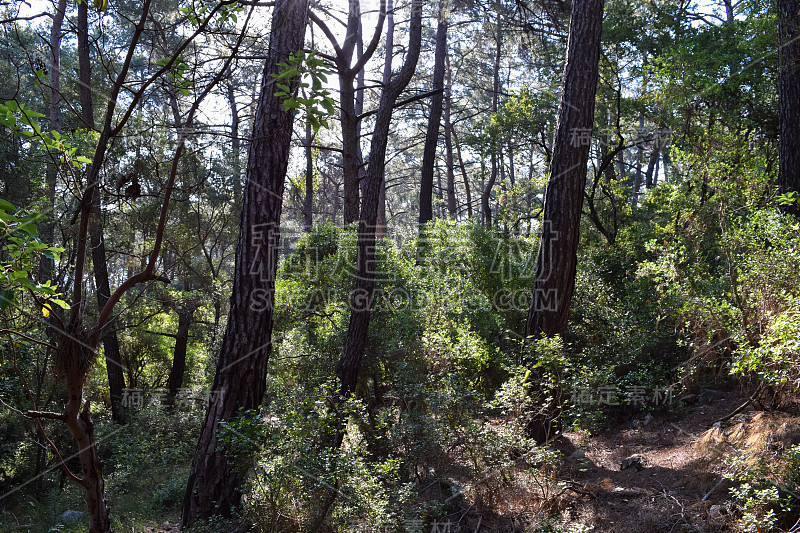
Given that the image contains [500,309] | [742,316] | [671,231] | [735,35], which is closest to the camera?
[742,316]

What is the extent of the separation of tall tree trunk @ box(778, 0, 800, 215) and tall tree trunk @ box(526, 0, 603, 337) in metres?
3.04

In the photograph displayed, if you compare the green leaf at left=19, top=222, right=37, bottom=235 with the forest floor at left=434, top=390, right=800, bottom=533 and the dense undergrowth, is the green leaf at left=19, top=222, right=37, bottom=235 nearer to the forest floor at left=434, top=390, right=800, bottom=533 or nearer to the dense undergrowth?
the dense undergrowth

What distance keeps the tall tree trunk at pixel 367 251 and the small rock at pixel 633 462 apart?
10.4 ft

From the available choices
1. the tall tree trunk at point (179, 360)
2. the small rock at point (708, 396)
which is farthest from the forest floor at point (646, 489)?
the tall tree trunk at point (179, 360)

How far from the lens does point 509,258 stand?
9.30 meters

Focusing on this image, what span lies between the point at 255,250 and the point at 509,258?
19.2 ft

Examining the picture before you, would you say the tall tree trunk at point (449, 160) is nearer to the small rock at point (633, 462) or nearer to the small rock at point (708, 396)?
the small rock at point (708, 396)

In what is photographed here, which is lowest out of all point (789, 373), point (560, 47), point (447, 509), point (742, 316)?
point (447, 509)

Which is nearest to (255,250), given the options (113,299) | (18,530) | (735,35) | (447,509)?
(113,299)

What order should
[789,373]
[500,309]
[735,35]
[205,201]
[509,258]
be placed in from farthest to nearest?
[205,201] < [735,35] < [509,258] < [500,309] < [789,373]

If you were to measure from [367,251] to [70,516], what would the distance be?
4936 mm

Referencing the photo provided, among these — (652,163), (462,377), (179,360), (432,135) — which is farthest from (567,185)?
(652,163)

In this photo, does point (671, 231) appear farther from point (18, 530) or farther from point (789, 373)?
point (18, 530)

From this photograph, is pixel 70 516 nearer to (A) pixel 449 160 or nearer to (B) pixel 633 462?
(B) pixel 633 462
